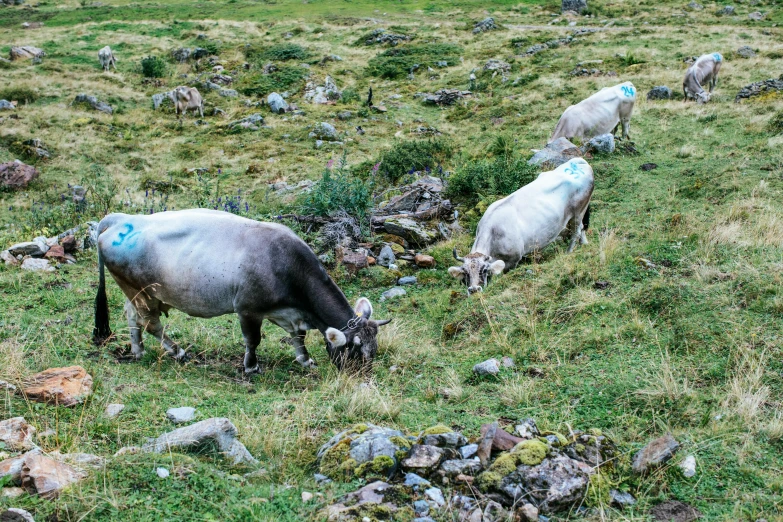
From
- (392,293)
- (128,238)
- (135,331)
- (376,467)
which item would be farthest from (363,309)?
(376,467)

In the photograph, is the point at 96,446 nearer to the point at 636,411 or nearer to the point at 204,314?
the point at 204,314

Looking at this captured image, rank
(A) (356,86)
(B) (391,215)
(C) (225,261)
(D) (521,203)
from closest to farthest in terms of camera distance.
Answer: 1. (C) (225,261)
2. (D) (521,203)
3. (B) (391,215)
4. (A) (356,86)

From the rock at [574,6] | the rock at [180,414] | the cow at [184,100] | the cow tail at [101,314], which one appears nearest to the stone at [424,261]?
the cow tail at [101,314]

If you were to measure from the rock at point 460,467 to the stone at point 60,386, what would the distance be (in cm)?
327

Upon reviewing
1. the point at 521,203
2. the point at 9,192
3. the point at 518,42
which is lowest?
the point at 9,192

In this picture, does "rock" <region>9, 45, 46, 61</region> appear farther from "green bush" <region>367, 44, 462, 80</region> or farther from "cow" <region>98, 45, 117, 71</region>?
"green bush" <region>367, 44, 462, 80</region>

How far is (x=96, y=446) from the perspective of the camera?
4.60 m

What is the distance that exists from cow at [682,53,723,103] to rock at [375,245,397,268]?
1459cm

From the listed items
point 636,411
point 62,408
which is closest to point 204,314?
point 62,408

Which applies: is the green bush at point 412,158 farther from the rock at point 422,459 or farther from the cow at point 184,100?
the cow at point 184,100

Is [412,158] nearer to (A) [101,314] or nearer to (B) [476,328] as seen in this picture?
(B) [476,328]

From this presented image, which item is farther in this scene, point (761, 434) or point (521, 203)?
point (521, 203)

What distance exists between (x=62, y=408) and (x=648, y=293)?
20.8 ft

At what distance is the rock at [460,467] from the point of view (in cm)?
429
